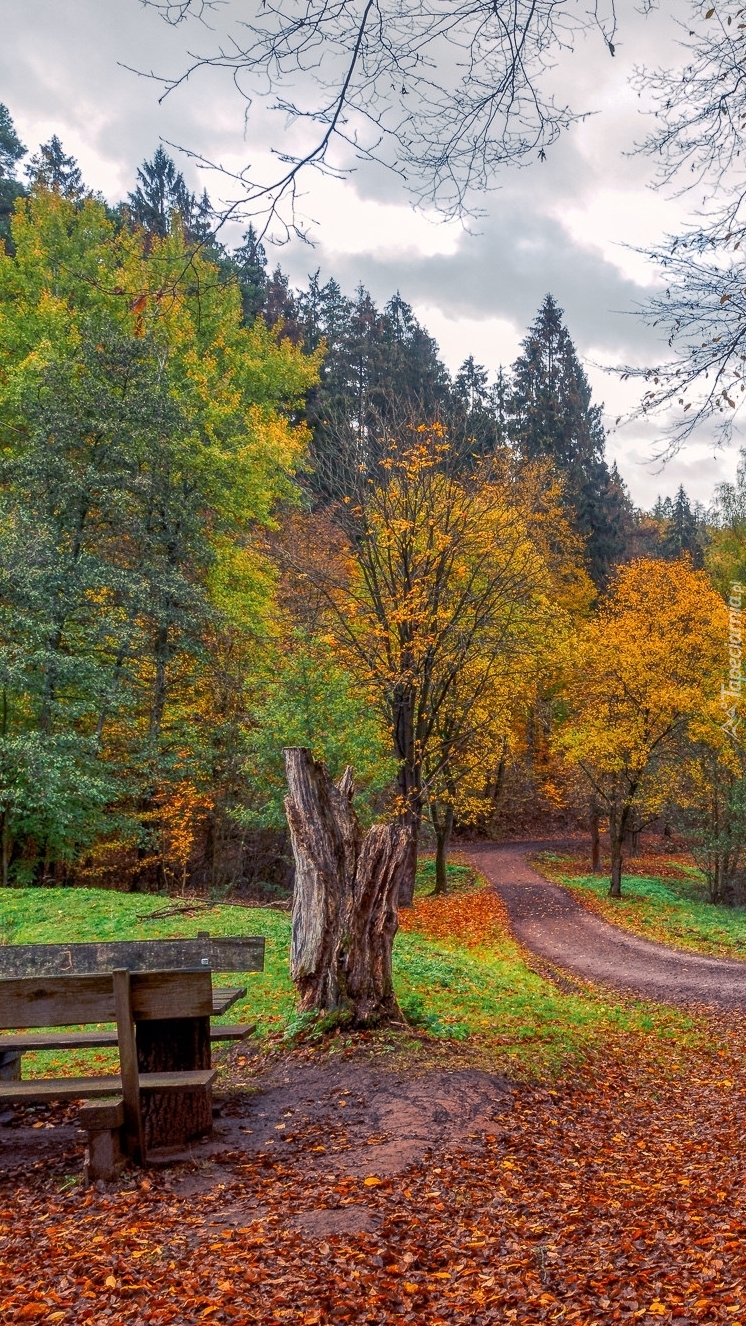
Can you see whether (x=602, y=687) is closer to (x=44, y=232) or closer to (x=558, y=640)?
(x=558, y=640)

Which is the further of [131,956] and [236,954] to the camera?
[236,954]

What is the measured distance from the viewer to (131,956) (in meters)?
5.26

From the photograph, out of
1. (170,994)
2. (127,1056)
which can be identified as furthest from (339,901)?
(127,1056)

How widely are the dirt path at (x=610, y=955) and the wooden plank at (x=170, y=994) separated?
30.6 feet

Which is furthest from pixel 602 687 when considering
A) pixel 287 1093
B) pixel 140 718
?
pixel 287 1093

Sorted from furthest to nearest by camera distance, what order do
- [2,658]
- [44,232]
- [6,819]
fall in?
[44,232] < [6,819] < [2,658]

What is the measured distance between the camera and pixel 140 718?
19172 mm

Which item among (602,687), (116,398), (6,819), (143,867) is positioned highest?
(116,398)

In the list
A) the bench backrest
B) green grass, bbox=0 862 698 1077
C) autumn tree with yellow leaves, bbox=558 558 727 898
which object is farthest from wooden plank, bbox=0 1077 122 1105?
autumn tree with yellow leaves, bbox=558 558 727 898

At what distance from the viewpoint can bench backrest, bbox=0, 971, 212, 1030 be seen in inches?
166

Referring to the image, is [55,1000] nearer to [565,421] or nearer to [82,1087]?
[82,1087]

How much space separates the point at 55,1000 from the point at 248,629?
16.9m

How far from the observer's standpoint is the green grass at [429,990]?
731cm

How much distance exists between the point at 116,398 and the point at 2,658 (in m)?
6.46
